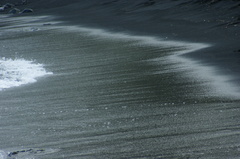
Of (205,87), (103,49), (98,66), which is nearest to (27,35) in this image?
(103,49)

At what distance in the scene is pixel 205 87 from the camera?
26.2 ft

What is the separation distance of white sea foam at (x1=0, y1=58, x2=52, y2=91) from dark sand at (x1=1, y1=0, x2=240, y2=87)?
344cm

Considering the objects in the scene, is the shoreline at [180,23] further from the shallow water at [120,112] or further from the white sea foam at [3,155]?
the white sea foam at [3,155]

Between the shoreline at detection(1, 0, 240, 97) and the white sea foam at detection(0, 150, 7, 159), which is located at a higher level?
the white sea foam at detection(0, 150, 7, 159)

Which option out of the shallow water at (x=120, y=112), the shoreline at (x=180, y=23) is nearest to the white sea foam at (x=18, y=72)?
the shallow water at (x=120, y=112)

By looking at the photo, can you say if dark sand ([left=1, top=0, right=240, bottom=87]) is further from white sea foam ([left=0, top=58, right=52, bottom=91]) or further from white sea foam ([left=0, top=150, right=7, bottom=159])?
white sea foam ([left=0, top=150, right=7, bottom=159])

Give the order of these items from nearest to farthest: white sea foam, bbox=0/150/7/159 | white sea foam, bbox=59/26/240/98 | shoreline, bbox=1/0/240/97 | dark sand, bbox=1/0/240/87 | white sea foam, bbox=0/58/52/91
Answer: white sea foam, bbox=0/150/7/159
white sea foam, bbox=59/26/240/98
white sea foam, bbox=0/58/52/91
shoreline, bbox=1/0/240/97
dark sand, bbox=1/0/240/87

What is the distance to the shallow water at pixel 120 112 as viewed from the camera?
16.3 feet

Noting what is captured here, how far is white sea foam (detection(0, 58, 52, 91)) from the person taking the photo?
9773 mm

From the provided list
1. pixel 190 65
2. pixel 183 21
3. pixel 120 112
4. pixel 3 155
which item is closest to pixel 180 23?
pixel 183 21

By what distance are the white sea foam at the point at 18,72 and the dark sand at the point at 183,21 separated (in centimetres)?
344

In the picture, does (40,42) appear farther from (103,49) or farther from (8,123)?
(8,123)

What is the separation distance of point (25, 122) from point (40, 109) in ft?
2.65

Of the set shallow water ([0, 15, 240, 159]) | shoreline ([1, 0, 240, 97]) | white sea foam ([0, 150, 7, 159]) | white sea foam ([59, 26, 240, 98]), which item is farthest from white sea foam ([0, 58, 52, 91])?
white sea foam ([0, 150, 7, 159])
